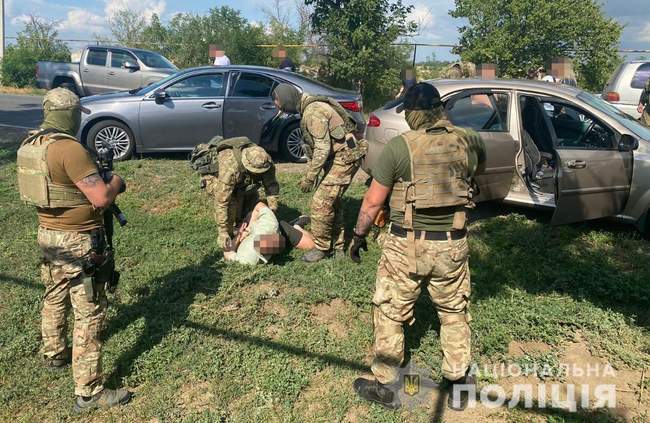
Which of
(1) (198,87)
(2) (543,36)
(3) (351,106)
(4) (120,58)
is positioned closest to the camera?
(1) (198,87)

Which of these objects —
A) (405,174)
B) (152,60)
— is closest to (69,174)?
(405,174)

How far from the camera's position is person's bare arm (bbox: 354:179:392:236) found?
2680 millimetres

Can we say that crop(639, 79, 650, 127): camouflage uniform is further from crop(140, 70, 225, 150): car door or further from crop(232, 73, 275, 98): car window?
crop(140, 70, 225, 150): car door

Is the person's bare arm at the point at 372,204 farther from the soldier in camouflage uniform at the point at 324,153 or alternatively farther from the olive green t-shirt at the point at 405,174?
the soldier in camouflage uniform at the point at 324,153

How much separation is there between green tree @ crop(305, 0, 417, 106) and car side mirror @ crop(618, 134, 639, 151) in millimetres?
7816

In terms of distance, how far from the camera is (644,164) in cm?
454

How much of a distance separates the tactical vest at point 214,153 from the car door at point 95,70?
24.7 feet

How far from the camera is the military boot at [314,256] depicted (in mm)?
4570

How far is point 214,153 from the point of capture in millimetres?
4598

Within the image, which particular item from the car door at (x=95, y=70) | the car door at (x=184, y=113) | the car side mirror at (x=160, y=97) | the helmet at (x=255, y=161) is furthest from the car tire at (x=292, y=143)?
the car door at (x=95, y=70)

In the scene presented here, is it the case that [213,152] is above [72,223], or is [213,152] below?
above

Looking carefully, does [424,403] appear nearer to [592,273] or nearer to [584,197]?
[592,273]

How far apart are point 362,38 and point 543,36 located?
4411mm

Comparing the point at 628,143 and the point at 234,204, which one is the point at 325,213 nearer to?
the point at 234,204
